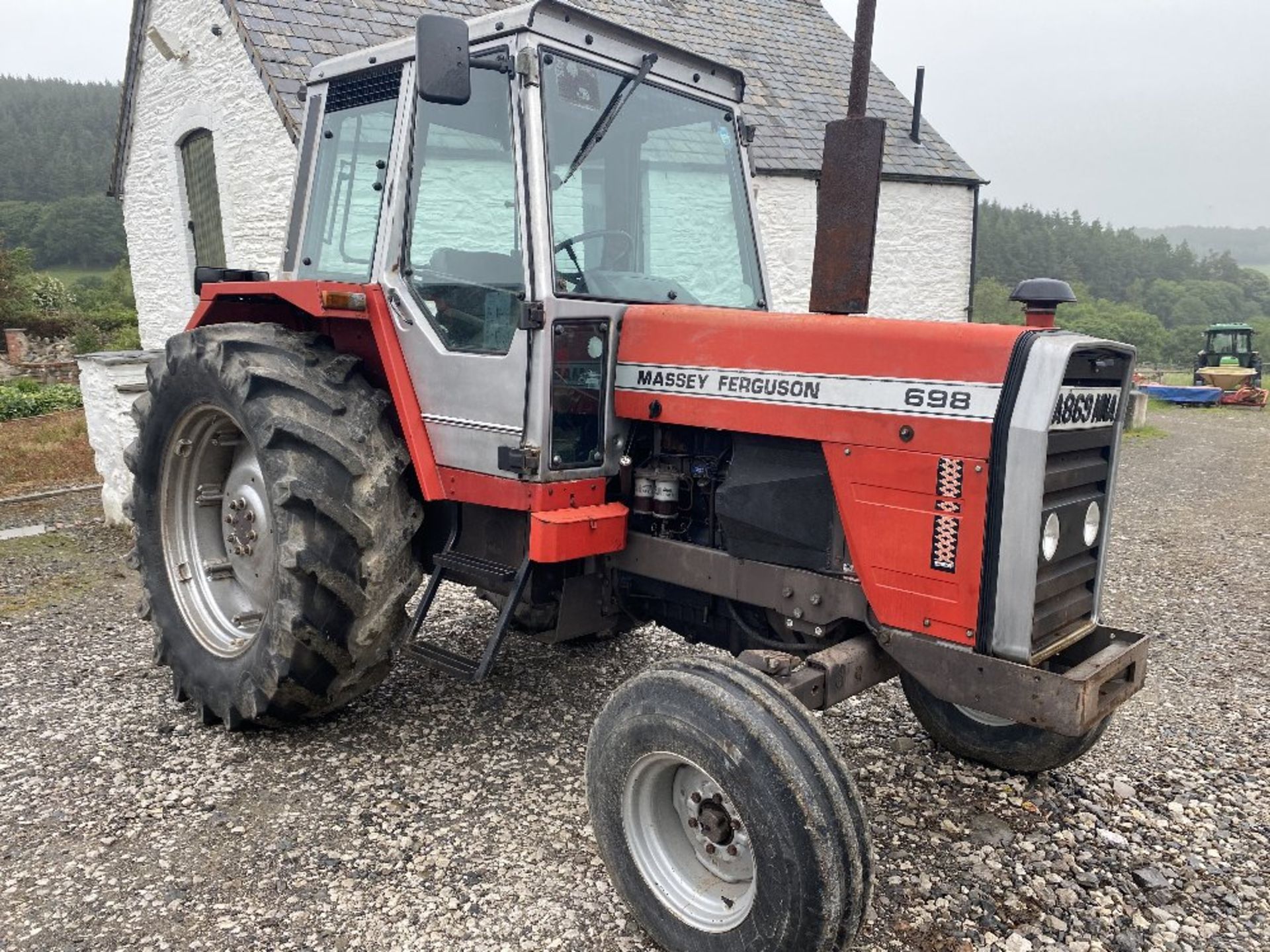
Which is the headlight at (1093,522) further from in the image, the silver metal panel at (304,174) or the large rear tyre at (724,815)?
the silver metal panel at (304,174)

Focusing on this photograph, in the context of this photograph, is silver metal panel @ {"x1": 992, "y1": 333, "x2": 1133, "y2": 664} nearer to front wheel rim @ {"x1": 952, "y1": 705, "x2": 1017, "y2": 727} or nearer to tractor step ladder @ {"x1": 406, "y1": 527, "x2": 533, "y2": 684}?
front wheel rim @ {"x1": 952, "y1": 705, "x2": 1017, "y2": 727}

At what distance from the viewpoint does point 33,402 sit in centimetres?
1440

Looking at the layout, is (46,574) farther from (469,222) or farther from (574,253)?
(574,253)

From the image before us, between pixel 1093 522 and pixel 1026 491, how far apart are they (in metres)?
0.50

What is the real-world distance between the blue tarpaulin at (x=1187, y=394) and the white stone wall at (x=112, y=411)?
815 inches

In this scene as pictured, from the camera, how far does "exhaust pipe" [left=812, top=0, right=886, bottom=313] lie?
9.60ft

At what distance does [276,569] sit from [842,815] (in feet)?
6.67

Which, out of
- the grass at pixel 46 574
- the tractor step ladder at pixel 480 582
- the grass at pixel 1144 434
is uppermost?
the tractor step ladder at pixel 480 582

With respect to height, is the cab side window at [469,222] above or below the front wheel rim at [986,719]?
above

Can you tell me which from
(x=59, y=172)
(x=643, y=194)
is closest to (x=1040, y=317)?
(x=643, y=194)

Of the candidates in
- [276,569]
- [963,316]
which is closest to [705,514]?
[276,569]

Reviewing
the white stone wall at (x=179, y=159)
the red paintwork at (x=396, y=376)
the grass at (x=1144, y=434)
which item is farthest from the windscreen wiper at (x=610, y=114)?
the grass at (x=1144, y=434)

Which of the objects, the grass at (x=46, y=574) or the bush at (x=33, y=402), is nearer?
the grass at (x=46, y=574)

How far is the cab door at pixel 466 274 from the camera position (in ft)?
9.56
